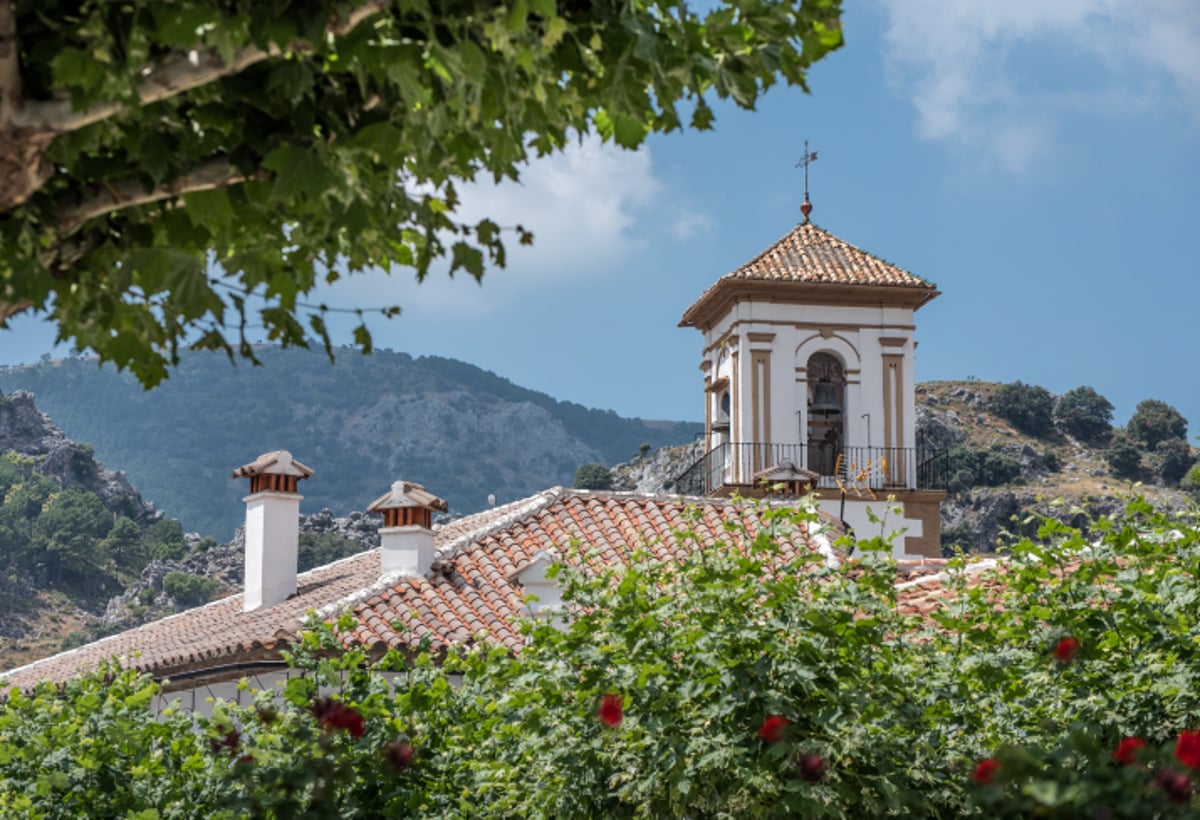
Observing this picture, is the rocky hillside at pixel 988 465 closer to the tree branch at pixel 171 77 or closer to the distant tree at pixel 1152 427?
the distant tree at pixel 1152 427

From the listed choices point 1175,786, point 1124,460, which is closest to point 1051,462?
point 1124,460

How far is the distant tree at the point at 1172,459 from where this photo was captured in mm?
79062

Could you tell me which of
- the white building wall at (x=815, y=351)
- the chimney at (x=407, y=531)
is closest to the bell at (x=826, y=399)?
the white building wall at (x=815, y=351)

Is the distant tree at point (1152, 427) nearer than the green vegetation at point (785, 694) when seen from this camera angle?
No

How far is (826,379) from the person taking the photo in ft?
89.7

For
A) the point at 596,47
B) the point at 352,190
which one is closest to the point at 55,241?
the point at 352,190

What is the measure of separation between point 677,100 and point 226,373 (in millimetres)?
172221

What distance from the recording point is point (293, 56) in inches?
140

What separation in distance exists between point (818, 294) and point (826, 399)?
1.92 m

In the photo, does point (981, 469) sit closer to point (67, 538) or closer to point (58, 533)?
point (67, 538)

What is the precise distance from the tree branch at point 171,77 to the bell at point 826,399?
24.1 meters

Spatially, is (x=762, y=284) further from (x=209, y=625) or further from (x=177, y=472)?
(x=177, y=472)

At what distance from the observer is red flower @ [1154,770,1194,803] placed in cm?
336

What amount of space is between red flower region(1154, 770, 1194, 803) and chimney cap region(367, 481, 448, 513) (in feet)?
43.6
